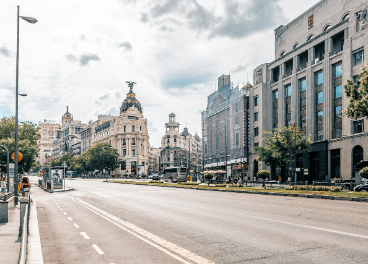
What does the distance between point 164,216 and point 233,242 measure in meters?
6.53

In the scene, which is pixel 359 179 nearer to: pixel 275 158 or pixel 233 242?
pixel 275 158

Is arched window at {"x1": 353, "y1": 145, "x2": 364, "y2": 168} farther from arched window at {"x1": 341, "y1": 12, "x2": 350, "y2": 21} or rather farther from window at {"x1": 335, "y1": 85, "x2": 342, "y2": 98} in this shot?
arched window at {"x1": 341, "y1": 12, "x2": 350, "y2": 21}

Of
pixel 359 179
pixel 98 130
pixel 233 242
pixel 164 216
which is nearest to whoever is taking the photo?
pixel 233 242

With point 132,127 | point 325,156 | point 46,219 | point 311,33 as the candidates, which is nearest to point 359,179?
point 325,156

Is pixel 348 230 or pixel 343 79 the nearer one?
pixel 348 230

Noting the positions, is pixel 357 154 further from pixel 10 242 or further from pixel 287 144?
pixel 10 242

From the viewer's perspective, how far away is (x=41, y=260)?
7.98 metres

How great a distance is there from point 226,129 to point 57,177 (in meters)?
45.9

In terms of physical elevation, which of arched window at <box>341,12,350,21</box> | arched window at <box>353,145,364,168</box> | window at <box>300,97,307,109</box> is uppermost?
arched window at <box>341,12,350,21</box>

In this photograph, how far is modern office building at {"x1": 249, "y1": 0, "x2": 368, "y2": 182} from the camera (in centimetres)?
4609

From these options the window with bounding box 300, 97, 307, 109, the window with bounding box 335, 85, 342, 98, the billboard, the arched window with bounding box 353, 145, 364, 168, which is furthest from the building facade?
the billboard

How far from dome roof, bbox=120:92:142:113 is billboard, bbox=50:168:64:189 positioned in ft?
332

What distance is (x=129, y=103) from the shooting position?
146875 mm

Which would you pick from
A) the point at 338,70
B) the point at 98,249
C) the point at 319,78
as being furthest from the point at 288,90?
the point at 98,249
